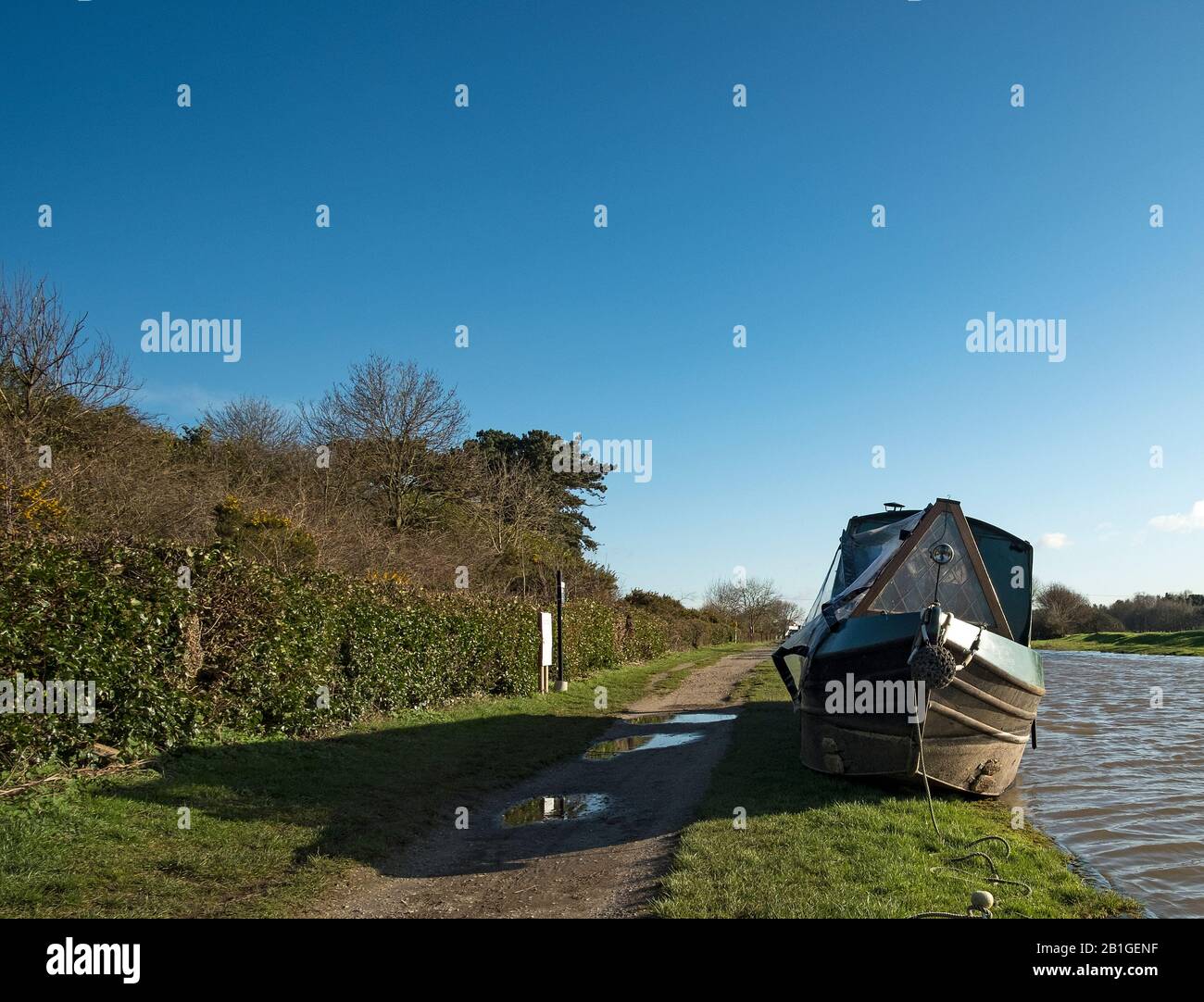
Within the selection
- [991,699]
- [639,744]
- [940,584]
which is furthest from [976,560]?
[639,744]

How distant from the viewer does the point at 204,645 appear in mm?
9445

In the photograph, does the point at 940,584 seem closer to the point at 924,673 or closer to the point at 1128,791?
the point at 924,673

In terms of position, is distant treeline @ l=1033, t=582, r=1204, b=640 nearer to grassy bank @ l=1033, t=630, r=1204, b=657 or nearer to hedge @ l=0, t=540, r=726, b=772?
grassy bank @ l=1033, t=630, r=1204, b=657

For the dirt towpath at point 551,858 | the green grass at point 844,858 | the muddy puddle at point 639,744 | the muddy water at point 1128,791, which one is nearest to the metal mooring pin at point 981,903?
the green grass at point 844,858

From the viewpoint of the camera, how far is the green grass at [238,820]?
5223 mm

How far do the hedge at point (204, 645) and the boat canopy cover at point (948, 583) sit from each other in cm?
674

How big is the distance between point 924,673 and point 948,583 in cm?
193

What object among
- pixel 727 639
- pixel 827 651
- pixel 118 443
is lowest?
pixel 727 639

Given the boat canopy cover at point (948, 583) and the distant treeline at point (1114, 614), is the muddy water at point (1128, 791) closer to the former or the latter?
the boat canopy cover at point (948, 583)

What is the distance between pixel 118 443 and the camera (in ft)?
56.5

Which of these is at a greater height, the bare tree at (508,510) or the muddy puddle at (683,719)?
the bare tree at (508,510)
